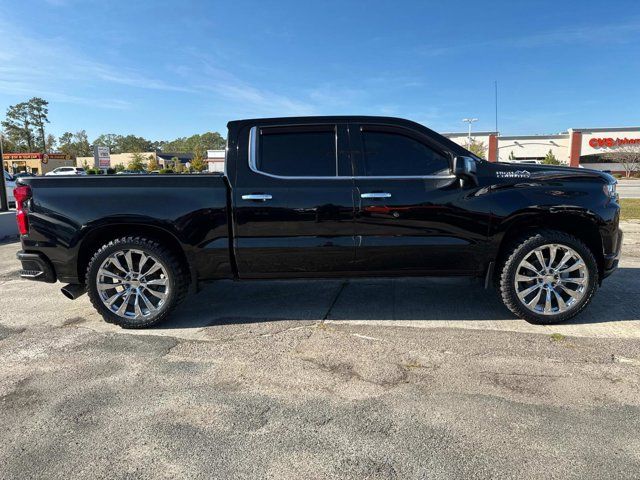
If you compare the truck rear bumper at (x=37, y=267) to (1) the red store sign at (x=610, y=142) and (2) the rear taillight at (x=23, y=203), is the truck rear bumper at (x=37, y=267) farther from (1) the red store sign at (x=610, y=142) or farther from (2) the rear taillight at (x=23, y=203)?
(1) the red store sign at (x=610, y=142)

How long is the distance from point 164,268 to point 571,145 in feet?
203

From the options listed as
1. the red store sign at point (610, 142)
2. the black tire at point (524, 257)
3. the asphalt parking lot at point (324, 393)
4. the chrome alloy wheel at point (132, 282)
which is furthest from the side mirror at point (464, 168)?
the red store sign at point (610, 142)

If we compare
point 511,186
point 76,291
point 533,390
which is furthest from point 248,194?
point 533,390

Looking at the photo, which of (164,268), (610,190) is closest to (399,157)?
(610,190)

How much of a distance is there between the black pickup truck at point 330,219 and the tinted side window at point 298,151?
1 cm

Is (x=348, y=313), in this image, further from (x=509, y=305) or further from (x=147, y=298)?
(x=147, y=298)

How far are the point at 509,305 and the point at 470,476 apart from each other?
90.9 inches

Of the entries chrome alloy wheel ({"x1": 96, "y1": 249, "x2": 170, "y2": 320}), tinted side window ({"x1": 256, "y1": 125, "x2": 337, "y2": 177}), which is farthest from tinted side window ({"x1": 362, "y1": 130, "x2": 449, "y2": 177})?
chrome alloy wheel ({"x1": 96, "y1": 249, "x2": 170, "y2": 320})

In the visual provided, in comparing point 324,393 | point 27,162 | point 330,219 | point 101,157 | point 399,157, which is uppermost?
point 27,162

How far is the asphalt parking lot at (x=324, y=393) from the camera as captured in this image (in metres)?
2.33

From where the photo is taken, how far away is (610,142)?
54.4m

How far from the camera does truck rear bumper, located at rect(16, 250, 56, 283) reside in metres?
4.15

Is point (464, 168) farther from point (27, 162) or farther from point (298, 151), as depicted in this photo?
point (27, 162)

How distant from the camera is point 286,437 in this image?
2527 millimetres
